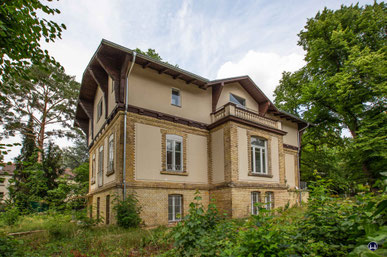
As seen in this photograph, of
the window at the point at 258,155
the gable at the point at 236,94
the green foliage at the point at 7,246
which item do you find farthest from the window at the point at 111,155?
the window at the point at 258,155

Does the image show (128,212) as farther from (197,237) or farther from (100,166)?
(197,237)

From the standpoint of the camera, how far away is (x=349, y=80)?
60.2ft

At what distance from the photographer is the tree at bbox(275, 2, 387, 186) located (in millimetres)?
17516

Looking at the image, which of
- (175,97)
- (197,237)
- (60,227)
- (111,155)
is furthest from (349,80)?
(60,227)

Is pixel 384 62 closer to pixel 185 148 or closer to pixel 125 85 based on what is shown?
pixel 185 148

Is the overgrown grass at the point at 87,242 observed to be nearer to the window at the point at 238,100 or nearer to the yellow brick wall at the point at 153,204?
the yellow brick wall at the point at 153,204

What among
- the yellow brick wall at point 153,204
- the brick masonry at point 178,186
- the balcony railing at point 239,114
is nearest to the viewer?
the yellow brick wall at point 153,204

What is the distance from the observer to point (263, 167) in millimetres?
16219

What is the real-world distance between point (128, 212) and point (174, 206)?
3.18 m

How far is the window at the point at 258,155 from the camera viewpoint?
15.8 m

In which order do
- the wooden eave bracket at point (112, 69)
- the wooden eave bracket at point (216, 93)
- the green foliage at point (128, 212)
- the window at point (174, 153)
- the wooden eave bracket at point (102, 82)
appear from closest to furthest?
the green foliage at point (128, 212), the wooden eave bracket at point (112, 69), the window at point (174, 153), the wooden eave bracket at point (102, 82), the wooden eave bracket at point (216, 93)

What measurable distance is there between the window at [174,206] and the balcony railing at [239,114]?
5450 millimetres

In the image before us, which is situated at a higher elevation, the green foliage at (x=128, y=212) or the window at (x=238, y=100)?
the window at (x=238, y=100)

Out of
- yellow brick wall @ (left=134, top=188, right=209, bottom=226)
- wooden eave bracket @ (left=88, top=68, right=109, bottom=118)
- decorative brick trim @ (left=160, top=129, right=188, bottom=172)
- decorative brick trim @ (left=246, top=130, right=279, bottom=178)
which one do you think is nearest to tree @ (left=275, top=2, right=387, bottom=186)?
decorative brick trim @ (left=246, top=130, right=279, bottom=178)
